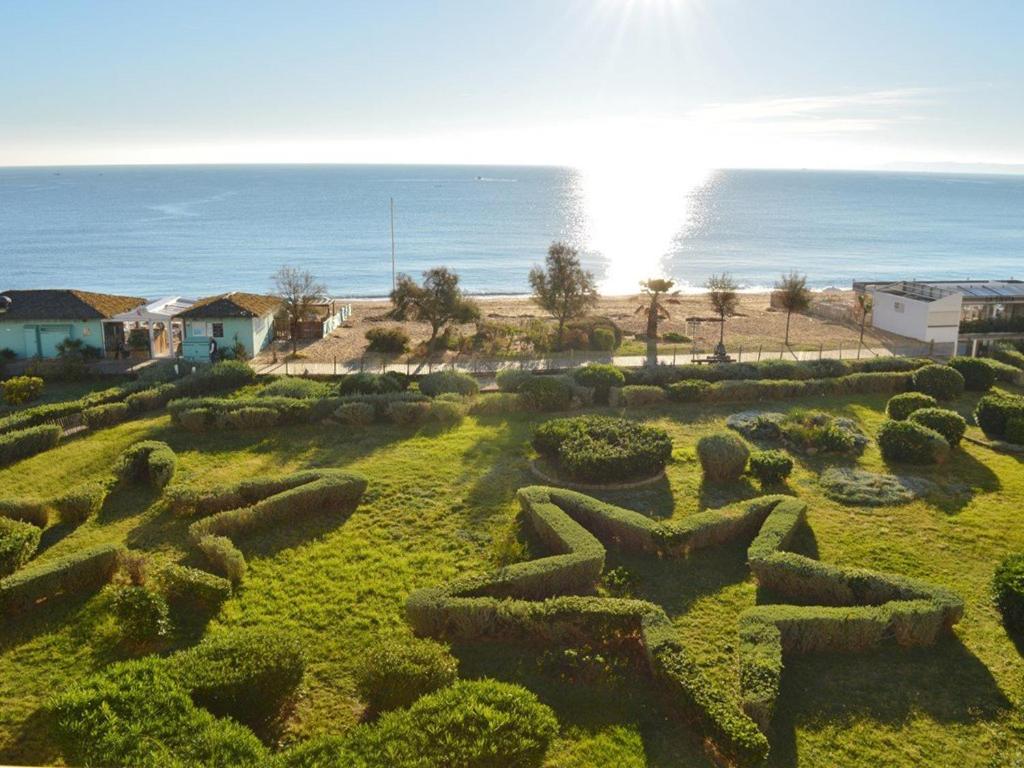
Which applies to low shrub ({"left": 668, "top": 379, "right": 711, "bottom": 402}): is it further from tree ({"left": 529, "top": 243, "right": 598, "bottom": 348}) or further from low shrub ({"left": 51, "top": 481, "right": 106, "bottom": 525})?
low shrub ({"left": 51, "top": 481, "right": 106, "bottom": 525})

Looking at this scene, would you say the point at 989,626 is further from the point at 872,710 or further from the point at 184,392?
the point at 184,392

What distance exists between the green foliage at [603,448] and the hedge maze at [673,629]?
394cm

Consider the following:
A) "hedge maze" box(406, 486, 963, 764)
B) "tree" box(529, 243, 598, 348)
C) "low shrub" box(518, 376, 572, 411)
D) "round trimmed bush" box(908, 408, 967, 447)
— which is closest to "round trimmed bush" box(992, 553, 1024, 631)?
"hedge maze" box(406, 486, 963, 764)

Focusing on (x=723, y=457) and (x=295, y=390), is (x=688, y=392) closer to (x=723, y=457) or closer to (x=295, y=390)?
(x=723, y=457)

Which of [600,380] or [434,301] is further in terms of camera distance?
[434,301]

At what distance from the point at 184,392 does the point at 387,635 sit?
68.0ft

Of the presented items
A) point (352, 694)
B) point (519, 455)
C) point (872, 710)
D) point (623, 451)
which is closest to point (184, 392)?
point (519, 455)

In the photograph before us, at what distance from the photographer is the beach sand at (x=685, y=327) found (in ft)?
150

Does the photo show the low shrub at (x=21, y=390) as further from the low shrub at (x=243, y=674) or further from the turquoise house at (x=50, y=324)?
the low shrub at (x=243, y=674)

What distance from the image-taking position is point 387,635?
613 inches

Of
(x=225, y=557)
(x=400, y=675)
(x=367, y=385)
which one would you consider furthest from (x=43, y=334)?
(x=400, y=675)

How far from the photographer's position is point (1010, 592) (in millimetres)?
15758

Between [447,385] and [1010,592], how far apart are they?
21.3 m

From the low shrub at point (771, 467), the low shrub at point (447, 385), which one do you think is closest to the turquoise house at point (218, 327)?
the low shrub at point (447, 385)
